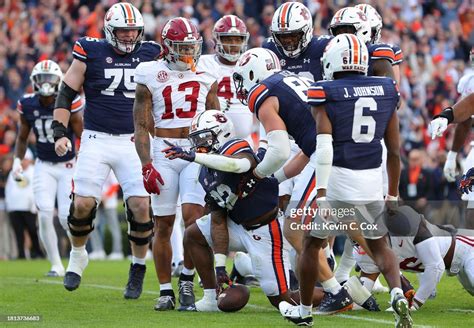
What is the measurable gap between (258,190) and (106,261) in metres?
8.02

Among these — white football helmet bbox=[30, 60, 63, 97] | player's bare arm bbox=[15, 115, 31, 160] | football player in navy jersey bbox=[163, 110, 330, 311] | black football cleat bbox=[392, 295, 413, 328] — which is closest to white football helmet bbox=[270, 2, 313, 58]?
football player in navy jersey bbox=[163, 110, 330, 311]

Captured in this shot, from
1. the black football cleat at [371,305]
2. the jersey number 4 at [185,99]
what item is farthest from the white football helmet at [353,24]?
the black football cleat at [371,305]

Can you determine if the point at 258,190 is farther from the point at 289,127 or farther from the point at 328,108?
the point at 328,108

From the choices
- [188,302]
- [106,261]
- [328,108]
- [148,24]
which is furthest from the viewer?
[148,24]

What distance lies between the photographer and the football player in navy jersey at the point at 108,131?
9.22m

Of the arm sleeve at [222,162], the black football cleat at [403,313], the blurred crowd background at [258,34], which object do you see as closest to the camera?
the black football cleat at [403,313]

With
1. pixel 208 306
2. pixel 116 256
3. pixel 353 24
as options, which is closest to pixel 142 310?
pixel 208 306

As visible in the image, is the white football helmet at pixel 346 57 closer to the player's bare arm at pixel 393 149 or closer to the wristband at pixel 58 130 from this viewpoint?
the player's bare arm at pixel 393 149

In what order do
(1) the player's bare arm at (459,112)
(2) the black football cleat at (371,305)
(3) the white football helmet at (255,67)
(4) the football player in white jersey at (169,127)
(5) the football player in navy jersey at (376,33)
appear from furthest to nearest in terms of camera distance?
1. (5) the football player in navy jersey at (376,33)
2. (1) the player's bare arm at (459,112)
3. (4) the football player in white jersey at (169,127)
4. (2) the black football cleat at (371,305)
5. (3) the white football helmet at (255,67)

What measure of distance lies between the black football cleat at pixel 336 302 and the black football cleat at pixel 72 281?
7.91 feet

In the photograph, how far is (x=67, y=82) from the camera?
941cm

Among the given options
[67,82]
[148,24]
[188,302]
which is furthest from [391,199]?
[148,24]

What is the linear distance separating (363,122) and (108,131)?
A: 3.10 metres

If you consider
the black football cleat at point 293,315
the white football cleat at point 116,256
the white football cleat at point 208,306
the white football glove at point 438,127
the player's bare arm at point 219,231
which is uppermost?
the white football glove at point 438,127
